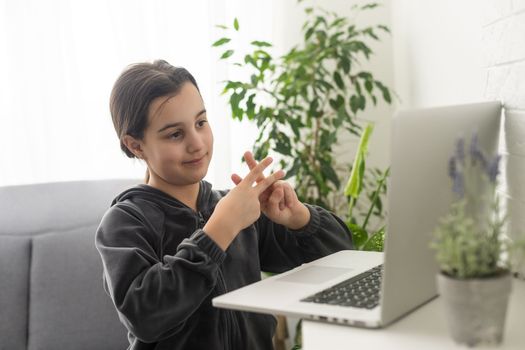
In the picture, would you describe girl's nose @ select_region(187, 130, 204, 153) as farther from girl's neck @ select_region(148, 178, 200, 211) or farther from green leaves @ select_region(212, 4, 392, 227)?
green leaves @ select_region(212, 4, 392, 227)

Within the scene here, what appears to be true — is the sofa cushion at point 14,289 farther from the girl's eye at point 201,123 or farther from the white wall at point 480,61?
the white wall at point 480,61

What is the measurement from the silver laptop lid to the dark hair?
58 cm

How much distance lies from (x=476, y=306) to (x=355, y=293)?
28cm

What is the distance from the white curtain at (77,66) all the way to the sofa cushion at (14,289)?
50 cm

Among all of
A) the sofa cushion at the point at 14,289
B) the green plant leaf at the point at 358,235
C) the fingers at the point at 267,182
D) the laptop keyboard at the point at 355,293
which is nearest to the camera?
the laptop keyboard at the point at 355,293

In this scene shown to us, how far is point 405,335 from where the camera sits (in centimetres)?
82

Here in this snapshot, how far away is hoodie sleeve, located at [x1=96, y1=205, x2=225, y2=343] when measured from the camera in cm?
108

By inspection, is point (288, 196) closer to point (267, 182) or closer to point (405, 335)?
point (267, 182)

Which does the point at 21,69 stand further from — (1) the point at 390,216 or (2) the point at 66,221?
(1) the point at 390,216

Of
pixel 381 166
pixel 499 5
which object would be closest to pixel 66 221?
pixel 499 5

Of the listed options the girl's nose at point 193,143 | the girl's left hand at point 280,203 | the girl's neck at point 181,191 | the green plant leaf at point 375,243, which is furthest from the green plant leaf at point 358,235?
the girl's nose at point 193,143

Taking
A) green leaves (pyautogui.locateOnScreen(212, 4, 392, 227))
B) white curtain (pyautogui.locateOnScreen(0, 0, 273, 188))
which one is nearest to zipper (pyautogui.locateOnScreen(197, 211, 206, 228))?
green leaves (pyautogui.locateOnScreen(212, 4, 392, 227))

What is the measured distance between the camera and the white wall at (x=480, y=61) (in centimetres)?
106

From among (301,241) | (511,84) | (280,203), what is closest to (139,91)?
(280,203)
